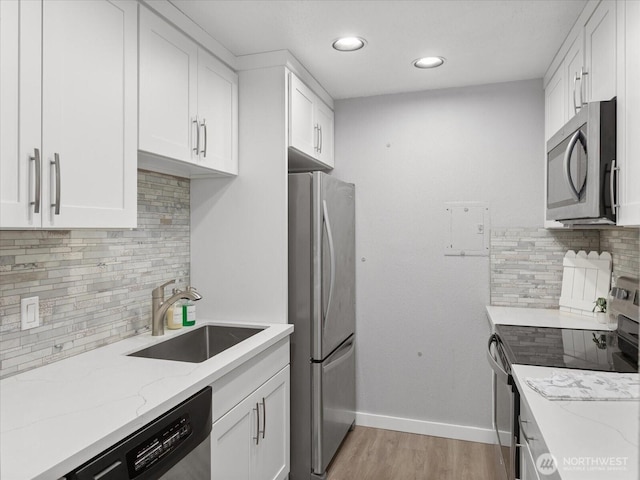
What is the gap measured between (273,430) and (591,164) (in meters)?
1.76

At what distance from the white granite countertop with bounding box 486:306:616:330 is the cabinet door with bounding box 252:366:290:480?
1.19 meters

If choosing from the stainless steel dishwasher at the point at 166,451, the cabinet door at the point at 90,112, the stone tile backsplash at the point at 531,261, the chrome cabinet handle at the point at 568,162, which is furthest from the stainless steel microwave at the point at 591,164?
the cabinet door at the point at 90,112

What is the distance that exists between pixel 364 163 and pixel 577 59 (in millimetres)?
1465

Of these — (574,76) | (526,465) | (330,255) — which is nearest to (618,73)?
(574,76)

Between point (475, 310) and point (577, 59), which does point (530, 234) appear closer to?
point (475, 310)

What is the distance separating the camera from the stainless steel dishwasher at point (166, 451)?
106cm

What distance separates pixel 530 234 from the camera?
280cm

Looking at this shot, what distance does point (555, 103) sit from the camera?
2422 mm

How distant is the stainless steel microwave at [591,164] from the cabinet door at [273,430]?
1.52 metres

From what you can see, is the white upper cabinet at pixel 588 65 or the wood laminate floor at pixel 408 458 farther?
the wood laminate floor at pixel 408 458

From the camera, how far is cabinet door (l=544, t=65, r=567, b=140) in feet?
7.32

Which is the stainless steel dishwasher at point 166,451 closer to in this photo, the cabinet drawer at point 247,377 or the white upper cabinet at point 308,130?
the cabinet drawer at point 247,377

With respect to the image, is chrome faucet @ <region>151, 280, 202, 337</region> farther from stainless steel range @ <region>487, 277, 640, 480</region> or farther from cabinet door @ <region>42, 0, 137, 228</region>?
stainless steel range @ <region>487, 277, 640, 480</region>

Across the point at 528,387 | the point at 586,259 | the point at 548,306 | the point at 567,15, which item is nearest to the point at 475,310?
the point at 548,306
